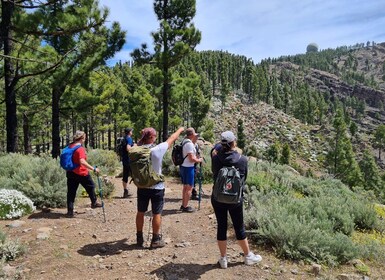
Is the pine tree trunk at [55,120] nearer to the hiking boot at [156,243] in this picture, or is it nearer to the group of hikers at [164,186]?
the group of hikers at [164,186]

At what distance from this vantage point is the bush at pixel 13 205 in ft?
22.0

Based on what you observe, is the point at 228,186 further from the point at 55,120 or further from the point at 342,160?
the point at 342,160

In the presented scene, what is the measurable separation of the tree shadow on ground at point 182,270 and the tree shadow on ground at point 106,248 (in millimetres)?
877

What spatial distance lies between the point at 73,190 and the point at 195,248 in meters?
3.10

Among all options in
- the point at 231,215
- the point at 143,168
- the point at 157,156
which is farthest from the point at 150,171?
the point at 231,215

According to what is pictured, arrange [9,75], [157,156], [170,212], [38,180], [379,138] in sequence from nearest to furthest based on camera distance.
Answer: [157,156]
[170,212]
[38,180]
[9,75]
[379,138]

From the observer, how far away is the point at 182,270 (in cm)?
464

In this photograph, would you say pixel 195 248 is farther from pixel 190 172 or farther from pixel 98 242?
pixel 190 172

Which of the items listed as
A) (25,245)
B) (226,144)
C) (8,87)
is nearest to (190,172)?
(226,144)

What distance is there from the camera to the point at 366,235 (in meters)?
6.80

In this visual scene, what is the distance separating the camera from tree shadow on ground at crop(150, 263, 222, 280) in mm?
4441

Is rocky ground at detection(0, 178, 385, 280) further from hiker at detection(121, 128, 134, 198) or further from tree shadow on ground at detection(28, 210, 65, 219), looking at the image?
hiker at detection(121, 128, 134, 198)

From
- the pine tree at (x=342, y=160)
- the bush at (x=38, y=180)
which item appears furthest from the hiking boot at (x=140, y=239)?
the pine tree at (x=342, y=160)

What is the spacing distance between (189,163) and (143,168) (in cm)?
265
